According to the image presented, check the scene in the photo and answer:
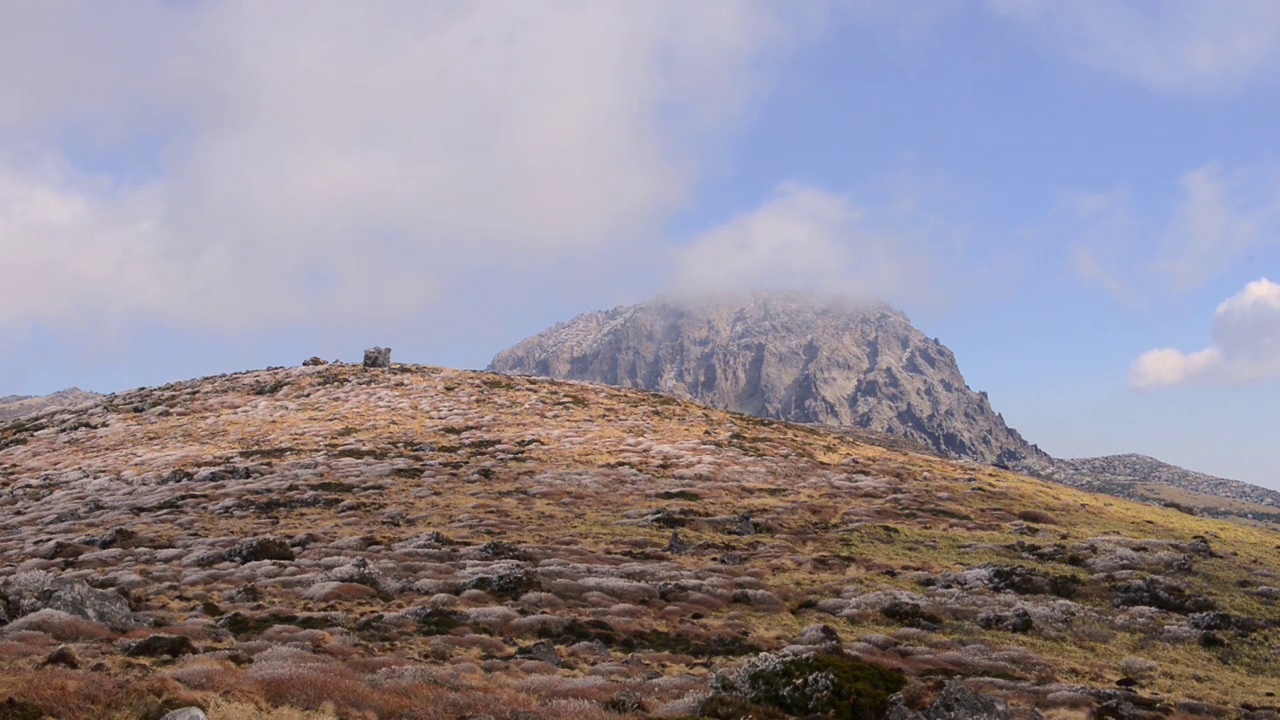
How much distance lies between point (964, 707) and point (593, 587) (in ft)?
62.7

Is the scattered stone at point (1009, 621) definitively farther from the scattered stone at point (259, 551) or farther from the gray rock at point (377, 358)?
the gray rock at point (377, 358)

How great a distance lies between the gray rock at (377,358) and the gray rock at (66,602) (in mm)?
85967

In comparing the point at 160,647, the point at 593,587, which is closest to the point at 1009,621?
the point at 593,587

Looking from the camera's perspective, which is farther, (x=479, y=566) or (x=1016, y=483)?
(x=1016, y=483)

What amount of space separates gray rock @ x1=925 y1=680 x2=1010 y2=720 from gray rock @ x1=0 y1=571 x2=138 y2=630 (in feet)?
85.8

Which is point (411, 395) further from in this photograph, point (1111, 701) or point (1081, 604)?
point (1111, 701)

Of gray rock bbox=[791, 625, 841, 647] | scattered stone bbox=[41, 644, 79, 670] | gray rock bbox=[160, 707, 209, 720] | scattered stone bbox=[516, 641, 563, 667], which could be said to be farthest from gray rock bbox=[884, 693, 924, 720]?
scattered stone bbox=[41, 644, 79, 670]

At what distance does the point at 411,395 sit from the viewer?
3802 inches

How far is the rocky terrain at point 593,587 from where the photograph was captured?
19672 millimetres

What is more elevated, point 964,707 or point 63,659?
point 964,707

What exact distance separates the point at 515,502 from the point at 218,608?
26013 mm

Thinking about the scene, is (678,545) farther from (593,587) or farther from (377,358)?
(377,358)

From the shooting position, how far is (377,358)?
369ft

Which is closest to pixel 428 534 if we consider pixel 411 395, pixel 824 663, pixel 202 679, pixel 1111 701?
pixel 202 679
